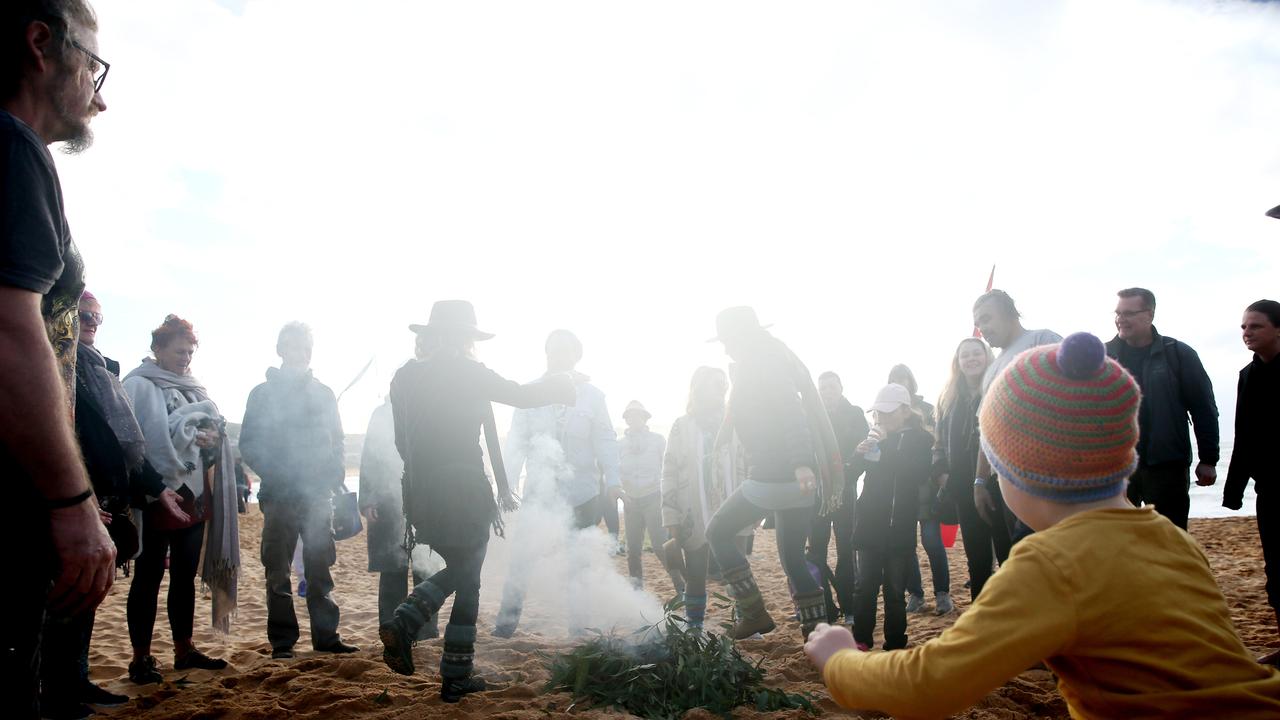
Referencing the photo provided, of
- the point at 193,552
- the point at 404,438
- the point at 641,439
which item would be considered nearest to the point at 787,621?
the point at 641,439

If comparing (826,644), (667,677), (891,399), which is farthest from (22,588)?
(891,399)

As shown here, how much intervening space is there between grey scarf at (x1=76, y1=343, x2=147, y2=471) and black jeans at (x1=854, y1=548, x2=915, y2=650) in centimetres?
469

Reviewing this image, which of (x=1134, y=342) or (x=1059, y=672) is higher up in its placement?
(x=1134, y=342)

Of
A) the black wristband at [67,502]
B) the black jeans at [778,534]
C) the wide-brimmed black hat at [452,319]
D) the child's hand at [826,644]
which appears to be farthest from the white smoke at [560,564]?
the black wristband at [67,502]

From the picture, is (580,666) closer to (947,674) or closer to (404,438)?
(404,438)

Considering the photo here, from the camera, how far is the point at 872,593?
4793 mm

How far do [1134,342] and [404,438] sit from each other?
5.30m

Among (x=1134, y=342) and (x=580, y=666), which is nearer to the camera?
(x=580, y=666)

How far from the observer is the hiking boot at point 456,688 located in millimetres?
4004

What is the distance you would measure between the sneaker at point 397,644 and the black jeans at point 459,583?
222 millimetres

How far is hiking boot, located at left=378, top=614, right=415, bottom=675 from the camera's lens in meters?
3.94

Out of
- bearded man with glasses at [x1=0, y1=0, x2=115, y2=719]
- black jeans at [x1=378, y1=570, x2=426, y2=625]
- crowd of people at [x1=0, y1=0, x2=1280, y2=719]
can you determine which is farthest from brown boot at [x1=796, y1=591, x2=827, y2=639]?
bearded man with glasses at [x1=0, y1=0, x2=115, y2=719]

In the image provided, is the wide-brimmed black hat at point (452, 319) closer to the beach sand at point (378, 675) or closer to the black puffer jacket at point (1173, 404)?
the beach sand at point (378, 675)

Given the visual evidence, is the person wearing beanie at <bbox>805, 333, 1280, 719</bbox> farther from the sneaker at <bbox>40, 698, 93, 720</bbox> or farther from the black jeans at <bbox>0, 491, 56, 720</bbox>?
the sneaker at <bbox>40, 698, 93, 720</bbox>
